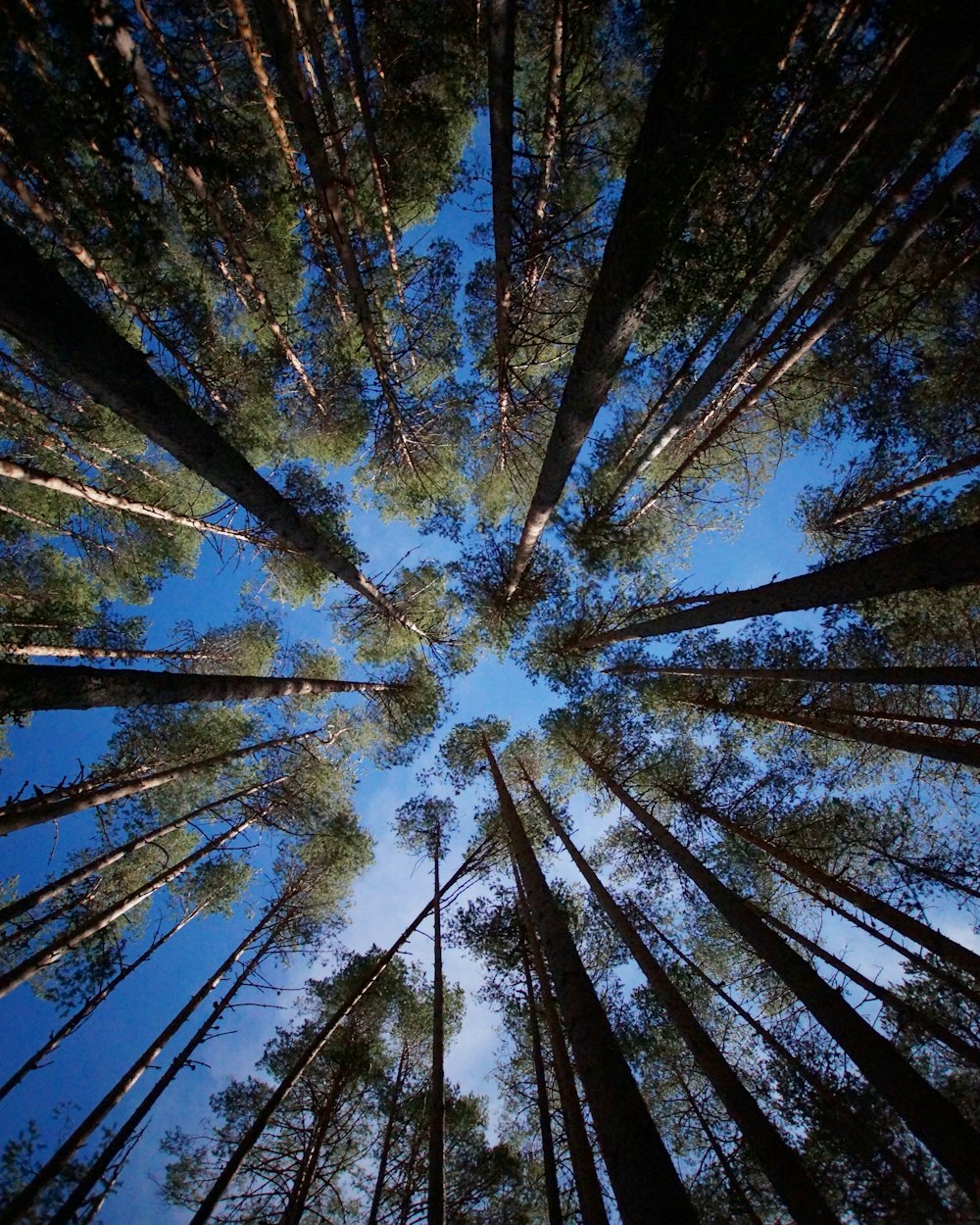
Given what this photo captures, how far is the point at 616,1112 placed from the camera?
3344mm

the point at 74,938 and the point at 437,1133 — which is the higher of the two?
the point at 74,938

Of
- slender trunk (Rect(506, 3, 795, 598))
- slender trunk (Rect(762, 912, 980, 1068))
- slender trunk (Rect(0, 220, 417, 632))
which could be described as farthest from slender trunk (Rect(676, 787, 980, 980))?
slender trunk (Rect(0, 220, 417, 632))

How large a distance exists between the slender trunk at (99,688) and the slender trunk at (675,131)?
18.9ft

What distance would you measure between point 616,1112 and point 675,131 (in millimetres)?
7179

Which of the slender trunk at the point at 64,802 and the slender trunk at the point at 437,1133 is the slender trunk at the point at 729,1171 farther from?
the slender trunk at the point at 64,802

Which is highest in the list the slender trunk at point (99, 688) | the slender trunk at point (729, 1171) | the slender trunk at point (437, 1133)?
the slender trunk at point (99, 688)

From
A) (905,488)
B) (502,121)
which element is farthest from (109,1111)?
(905,488)

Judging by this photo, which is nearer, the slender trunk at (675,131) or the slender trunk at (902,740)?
the slender trunk at (675,131)

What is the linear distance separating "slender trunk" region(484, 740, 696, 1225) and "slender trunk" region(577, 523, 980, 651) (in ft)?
13.6

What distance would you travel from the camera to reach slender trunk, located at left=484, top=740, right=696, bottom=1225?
9.59 feet

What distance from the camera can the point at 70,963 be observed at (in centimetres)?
924

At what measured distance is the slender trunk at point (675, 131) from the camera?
378 cm

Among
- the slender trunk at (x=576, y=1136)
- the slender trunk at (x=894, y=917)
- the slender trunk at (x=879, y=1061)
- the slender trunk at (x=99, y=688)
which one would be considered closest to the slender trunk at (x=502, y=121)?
the slender trunk at (x=99, y=688)

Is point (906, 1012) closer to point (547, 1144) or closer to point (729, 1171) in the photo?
point (729, 1171)
